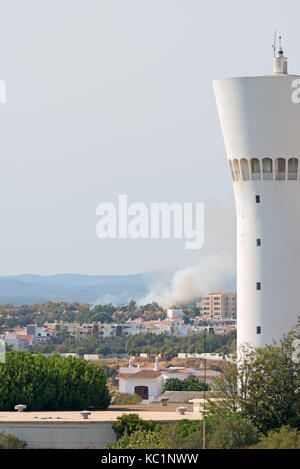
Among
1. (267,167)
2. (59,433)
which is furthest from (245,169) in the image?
(59,433)

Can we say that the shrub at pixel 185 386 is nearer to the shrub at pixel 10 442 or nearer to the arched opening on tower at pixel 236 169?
the arched opening on tower at pixel 236 169

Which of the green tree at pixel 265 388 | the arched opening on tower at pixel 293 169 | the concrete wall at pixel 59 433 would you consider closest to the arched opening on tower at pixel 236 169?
the arched opening on tower at pixel 293 169

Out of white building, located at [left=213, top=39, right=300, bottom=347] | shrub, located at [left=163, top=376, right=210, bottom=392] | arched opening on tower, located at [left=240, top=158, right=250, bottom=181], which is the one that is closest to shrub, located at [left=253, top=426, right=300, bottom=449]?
white building, located at [left=213, top=39, right=300, bottom=347]

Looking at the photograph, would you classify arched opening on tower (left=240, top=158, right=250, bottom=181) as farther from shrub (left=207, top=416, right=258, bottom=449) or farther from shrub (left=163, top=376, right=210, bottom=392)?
shrub (left=163, top=376, right=210, bottom=392)

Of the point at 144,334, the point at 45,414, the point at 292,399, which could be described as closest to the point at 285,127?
the point at 292,399

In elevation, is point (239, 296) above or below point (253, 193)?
below
